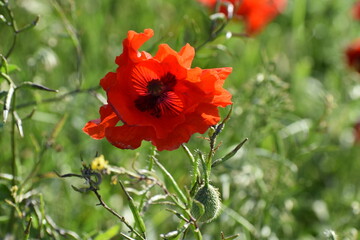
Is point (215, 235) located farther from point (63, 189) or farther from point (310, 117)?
point (310, 117)

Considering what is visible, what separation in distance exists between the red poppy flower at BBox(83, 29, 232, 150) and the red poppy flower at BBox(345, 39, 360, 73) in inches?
62.1

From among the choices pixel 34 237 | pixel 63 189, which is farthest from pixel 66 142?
pixel 34 237

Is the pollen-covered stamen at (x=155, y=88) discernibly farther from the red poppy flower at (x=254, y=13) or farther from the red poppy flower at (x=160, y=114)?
the red poppy flower at (x=254, y=13)

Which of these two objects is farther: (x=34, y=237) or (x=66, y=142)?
(x=66, y=142)

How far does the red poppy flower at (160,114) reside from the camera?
3.15ft

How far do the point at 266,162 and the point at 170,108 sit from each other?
787 mm

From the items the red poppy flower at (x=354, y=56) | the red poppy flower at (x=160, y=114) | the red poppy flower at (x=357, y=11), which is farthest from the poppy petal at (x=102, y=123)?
the red poppy flower at (x=357, y=11)

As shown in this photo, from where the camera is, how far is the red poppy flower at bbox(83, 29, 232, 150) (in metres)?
0.96

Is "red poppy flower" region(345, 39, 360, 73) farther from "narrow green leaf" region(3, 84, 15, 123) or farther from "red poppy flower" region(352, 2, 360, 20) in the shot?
Answer: "narrow green leaf" region(3, 84, 15, 123)

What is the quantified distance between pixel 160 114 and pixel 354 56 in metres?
1.61

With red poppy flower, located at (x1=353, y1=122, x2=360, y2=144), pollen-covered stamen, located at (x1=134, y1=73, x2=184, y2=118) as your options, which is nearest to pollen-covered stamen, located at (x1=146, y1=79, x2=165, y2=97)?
pollen-covered stamen, located at (x1=134, y1=73, x2=184, y2=118)

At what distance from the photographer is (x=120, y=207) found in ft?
5.73

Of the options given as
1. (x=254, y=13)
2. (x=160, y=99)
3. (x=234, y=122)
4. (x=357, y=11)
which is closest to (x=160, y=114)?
(x=160, y=99)

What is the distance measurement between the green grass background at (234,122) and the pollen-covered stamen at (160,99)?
0.10m
